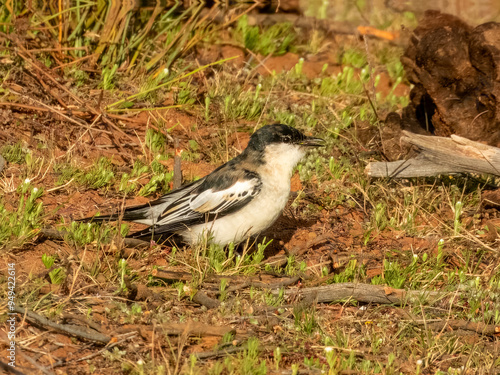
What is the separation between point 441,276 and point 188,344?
2.43 meters

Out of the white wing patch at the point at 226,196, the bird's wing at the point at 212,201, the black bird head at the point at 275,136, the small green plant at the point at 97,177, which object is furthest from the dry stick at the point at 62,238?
the black bird head at the point at 275,136

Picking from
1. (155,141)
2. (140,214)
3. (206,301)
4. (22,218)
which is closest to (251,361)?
(206,301)

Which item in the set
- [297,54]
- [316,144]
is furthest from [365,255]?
[297,54]

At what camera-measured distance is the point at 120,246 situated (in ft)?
18.7

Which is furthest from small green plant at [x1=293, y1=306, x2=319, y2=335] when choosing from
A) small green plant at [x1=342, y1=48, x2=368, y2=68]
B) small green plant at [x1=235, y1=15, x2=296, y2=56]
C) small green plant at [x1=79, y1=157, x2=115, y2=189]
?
small green plant at [x1=342, y1=48, x2=368, y2=68]

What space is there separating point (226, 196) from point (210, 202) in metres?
0.17

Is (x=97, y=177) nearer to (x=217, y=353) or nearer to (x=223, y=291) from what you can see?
(x=223, y=291)

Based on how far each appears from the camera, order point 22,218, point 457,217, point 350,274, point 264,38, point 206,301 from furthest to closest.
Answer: point 264,38 → point 457,217 → point 22,218 → point 350,274 → point 206,301

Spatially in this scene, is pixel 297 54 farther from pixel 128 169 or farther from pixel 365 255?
pixel 365 255

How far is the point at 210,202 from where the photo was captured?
624 cm

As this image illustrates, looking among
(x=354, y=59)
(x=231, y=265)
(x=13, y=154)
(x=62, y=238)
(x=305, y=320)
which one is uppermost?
(x=13, y=154)

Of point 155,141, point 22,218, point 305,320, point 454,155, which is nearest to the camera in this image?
point 305,320

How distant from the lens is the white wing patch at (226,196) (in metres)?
6.14

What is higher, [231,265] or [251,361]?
[251,361]
